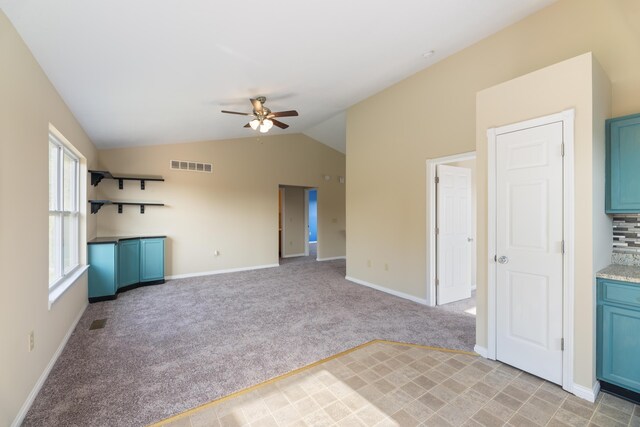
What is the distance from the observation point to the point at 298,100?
4.36 metres

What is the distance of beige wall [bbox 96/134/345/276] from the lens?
5.27 metres

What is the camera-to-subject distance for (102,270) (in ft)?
13.8

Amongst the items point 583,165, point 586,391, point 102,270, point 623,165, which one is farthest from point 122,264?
point 623,165

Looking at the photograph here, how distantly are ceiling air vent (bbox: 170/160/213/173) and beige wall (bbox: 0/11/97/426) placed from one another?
3.03m

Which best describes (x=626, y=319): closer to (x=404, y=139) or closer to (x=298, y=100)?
(x=404, y=139)

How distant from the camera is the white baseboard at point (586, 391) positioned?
1.99 metres

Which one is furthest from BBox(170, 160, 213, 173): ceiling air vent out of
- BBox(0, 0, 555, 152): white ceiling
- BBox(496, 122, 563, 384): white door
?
BBox(496, 122, 563, 384): white door

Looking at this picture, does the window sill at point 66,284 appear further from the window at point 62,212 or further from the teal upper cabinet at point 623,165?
the teal upper cabinet at point 623,165

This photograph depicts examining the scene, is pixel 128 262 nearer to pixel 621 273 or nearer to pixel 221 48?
pixel 221 48

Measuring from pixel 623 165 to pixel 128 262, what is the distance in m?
6.44

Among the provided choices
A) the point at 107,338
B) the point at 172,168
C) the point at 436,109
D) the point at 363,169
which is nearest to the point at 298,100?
the point at 363,169

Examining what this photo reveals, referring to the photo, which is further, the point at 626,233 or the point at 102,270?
the point at 102,270

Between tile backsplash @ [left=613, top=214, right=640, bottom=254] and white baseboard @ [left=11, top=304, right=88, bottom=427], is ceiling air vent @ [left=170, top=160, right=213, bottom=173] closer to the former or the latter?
white baseboard @ [left=11, top=304, right=88, bottom=427]

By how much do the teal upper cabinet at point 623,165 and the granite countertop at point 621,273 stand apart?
1.47 ft
